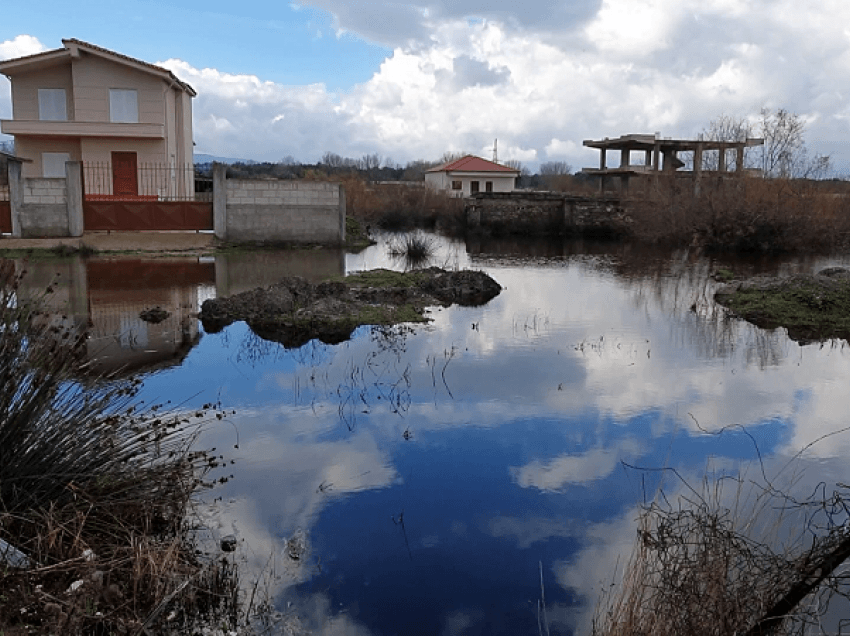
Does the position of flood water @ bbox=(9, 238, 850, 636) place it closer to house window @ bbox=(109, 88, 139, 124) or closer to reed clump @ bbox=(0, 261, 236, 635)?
reed clump @ bbox=(0, 261, 236, 635)

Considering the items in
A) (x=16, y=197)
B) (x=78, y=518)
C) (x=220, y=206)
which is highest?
(x=16, y=197)

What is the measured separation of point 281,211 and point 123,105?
→ 12.3 metres

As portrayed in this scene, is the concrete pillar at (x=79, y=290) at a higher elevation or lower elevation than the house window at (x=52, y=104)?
lower

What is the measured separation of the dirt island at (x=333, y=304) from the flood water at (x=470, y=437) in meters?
0.48

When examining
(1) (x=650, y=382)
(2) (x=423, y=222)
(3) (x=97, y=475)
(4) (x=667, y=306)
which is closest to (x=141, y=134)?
(2) (x=423, y=222)

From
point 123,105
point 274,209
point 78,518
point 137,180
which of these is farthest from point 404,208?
point 78,518

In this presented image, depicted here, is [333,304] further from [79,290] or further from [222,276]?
[222,276]

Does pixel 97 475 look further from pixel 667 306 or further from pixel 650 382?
pixel 667 306

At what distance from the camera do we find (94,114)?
108 ft

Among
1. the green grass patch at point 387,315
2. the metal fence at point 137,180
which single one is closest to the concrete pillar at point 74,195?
the metal fence at point 137,180

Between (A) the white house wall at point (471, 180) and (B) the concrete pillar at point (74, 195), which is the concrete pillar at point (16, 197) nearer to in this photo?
(B) the concrete pillar at point (74, 195)

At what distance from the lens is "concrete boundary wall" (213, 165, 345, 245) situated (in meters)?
25.1

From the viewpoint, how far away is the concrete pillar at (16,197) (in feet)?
→ 76.5

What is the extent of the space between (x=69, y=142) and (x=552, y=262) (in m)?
21.8
